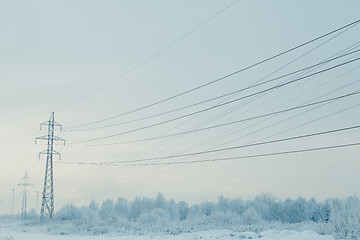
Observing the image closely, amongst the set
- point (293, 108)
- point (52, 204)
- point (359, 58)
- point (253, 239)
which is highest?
point (359, 58)

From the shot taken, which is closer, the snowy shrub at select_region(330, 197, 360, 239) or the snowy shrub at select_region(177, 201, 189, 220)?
the snowy shrub at select_region(330, 197, 360, 239)

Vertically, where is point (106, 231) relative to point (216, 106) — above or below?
below

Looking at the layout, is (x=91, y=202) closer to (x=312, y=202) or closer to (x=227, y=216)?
(x=227, y=216)

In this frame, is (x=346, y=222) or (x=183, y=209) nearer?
(x=346, y=222)

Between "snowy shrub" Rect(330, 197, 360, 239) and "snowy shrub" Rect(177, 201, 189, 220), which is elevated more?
"snowy shrub" Rect(177, 201, 189, 220)

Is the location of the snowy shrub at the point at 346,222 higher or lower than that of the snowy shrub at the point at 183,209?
lower

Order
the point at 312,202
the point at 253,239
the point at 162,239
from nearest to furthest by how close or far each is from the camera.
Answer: the point at 253,239 → the point at 162,239 → the point at 312,202

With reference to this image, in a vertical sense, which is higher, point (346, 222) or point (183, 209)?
point (183, 209)

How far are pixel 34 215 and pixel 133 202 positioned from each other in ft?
123

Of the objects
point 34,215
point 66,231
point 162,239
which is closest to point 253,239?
point 162,239

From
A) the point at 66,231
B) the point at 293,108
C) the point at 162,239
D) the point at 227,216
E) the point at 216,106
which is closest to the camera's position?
the point at 293,108

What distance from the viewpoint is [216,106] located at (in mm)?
22844

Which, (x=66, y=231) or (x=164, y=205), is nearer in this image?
(x=66, y=231)

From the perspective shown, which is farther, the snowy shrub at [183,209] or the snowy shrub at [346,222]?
the snowy shrub at [183,209]
